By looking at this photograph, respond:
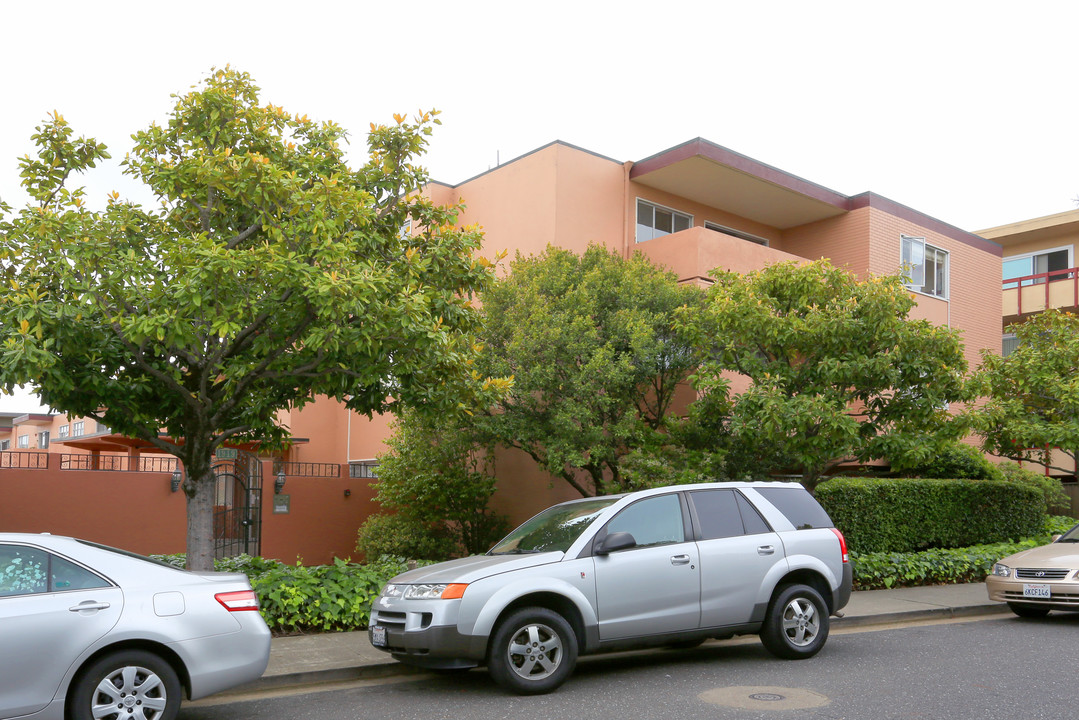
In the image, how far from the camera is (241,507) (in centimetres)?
1744

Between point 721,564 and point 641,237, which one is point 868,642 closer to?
point 721,564

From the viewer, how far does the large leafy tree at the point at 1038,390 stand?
51.7 feet

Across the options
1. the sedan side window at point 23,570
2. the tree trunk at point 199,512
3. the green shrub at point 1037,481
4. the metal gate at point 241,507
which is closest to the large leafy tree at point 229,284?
the tree trunk at point 199,512

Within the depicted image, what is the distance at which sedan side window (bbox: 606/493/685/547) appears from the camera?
7941 millimetres

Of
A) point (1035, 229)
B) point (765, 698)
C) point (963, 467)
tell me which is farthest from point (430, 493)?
point (1035, 229)

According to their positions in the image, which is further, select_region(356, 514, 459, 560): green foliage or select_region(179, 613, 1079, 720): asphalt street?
select_region(356, 514, 459, 560): green foliage

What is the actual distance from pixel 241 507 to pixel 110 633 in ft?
40.3

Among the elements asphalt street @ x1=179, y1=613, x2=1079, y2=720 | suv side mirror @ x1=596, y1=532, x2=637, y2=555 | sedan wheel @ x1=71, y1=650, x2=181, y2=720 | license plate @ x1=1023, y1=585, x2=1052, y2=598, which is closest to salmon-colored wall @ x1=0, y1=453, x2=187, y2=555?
asphalt street @ x1=179, y1=613, x2=1079, y2=720

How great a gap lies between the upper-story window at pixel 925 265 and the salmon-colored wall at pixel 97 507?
1694 centimetres

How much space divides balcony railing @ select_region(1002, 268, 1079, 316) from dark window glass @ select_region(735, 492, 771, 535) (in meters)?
21.7

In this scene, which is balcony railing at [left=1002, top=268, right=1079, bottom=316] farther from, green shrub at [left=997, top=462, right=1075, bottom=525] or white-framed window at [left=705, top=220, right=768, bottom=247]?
white-framed window at [left=705, top=220, right=768, bottom=247]

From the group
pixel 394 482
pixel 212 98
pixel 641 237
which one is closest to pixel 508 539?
pixel 212 98

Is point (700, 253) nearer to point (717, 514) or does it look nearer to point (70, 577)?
point (717, 514)

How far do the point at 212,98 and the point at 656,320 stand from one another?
7.48 meters
